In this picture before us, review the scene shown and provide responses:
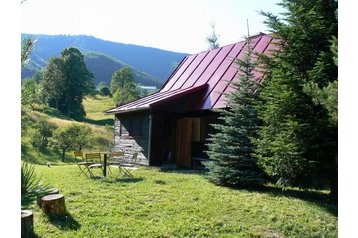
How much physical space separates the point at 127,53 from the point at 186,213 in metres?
161

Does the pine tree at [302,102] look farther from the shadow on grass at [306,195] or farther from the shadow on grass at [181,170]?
the shadow on grass at [181,170]

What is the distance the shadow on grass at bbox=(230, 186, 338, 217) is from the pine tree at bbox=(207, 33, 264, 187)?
307mm

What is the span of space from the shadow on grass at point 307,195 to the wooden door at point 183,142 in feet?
15.0

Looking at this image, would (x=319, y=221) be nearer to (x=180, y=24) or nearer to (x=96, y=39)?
(x=180, y=24)

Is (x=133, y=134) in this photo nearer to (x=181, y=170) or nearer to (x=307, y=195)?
(x=181, y=170)

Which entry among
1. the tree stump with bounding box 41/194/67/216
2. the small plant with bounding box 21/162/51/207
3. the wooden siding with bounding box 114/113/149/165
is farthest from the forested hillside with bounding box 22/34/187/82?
the small plant with bounding box 21/162/51/207

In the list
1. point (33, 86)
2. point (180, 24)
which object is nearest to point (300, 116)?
point (180, 24)

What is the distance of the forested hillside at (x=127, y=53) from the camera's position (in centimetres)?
14488

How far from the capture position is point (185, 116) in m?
14.0

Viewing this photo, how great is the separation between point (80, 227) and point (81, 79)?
36.7 meters

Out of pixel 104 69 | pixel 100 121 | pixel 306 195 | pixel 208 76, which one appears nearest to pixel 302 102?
pixel 306 195

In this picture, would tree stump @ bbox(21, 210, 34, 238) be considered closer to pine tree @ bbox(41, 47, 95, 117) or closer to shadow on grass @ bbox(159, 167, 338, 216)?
shadow on grass @ bbox(159, 167, 338, 216)

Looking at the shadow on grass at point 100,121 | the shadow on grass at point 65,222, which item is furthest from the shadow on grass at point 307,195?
the shadow on grass at point 100,121

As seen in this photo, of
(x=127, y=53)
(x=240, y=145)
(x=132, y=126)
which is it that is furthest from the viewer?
(x=127, y=53)
